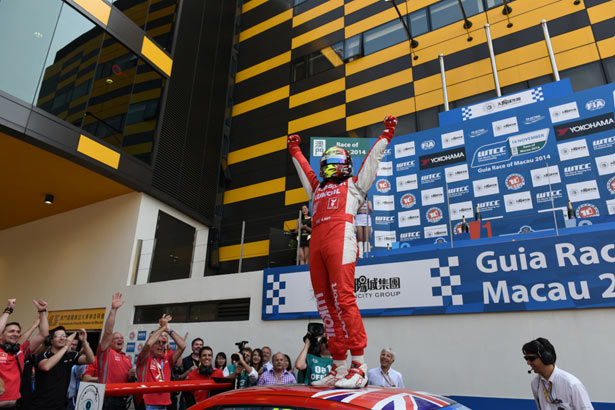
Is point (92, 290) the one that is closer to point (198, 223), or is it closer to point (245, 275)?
point (198, 223)

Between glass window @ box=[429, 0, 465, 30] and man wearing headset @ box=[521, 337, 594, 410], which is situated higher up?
glass window @ box=[429, 0, 465, 30]

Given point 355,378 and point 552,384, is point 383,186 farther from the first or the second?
point 355,378

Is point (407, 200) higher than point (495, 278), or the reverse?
point (407, 200)

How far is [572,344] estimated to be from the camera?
4344 mm

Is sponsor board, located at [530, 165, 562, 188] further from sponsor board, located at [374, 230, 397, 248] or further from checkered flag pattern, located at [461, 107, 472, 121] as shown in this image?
sponsor board, located at [374, 230, 397, 248]

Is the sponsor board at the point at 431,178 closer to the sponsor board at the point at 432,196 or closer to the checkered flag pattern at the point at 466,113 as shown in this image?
the sponsor board at the point at 432,196

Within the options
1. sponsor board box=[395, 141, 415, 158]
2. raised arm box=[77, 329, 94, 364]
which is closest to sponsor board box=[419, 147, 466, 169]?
sponsor board box=[395, 141, 415, 158]

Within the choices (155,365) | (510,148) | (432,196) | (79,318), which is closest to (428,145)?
(432,196)

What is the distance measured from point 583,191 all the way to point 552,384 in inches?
205

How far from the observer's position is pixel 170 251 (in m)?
9.20

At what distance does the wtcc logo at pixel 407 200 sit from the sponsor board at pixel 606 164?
3.24 m

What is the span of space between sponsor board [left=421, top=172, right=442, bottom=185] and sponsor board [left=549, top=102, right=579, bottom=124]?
225cm

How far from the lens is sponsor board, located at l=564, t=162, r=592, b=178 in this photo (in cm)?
706

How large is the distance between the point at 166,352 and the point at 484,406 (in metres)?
3.70
